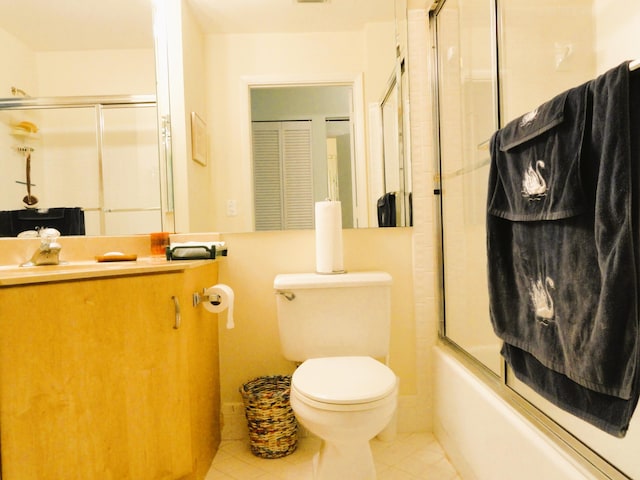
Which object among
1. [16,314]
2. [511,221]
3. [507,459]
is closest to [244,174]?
[16,314]

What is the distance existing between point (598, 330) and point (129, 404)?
1.15m

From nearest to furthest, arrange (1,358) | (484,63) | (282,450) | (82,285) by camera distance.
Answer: (1,358) → (82,285) → (484,63) → (282,450)

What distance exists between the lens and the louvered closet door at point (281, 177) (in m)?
1.68

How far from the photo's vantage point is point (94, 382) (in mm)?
1037

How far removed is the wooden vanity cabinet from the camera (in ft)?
3.07

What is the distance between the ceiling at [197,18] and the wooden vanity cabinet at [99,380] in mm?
1121

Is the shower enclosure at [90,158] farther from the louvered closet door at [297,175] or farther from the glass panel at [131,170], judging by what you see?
the louvered closet door at [297,175]

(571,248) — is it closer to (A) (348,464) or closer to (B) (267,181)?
(A) (348,464)

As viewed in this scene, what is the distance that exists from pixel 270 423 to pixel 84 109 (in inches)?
58.9

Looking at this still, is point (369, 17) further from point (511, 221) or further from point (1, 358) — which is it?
point (1, 358)

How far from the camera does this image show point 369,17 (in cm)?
169

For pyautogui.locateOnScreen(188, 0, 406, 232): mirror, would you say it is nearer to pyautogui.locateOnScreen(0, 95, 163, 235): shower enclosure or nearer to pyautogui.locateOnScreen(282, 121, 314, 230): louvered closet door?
pyautogui.locateOnScreen(282, 121, 314, 230): louvered closet door

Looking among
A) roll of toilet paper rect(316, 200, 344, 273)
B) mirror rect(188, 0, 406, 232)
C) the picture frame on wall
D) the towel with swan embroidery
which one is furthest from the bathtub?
the picture frame on wall

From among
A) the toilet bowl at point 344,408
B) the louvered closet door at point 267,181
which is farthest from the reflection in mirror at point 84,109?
the toilet bowl at point 344,408
